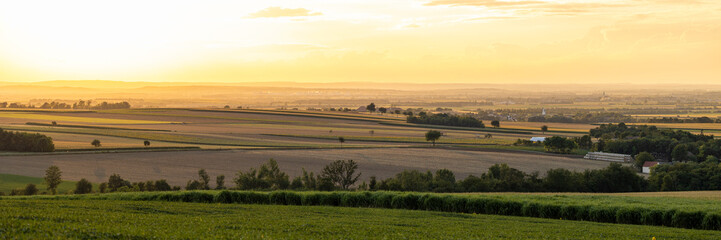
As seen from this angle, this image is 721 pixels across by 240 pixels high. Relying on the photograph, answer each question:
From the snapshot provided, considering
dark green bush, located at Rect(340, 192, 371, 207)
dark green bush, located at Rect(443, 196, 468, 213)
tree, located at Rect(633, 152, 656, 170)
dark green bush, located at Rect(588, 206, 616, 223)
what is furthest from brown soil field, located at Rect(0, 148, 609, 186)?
dark green bush, located at Rect(588, 206, 616, 223)

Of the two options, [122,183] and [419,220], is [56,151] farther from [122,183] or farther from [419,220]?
[419,220]

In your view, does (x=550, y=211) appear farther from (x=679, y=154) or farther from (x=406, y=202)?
(x=679, y=154)

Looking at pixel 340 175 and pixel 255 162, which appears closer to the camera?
pixel 340 175

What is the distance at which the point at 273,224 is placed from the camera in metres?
20.8

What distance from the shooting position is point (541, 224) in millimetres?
24750

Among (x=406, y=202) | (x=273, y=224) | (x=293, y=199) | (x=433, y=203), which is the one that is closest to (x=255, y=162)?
(x=293, y=199)

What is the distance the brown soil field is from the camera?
58719 millimetres

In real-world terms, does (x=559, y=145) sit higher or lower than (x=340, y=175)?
higher

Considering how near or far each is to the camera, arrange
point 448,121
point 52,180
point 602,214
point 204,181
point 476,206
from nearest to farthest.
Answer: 1. point 602,214
2. point 476,206
3. point 52,180
4. point 204,181
5. point 448,121

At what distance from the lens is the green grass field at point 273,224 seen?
16.7 metres

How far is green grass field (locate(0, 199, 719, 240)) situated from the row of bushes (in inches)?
68.7

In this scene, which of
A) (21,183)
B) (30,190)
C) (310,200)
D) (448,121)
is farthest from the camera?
(448,121)

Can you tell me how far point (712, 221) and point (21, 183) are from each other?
4885cm

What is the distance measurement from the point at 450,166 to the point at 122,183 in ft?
109
